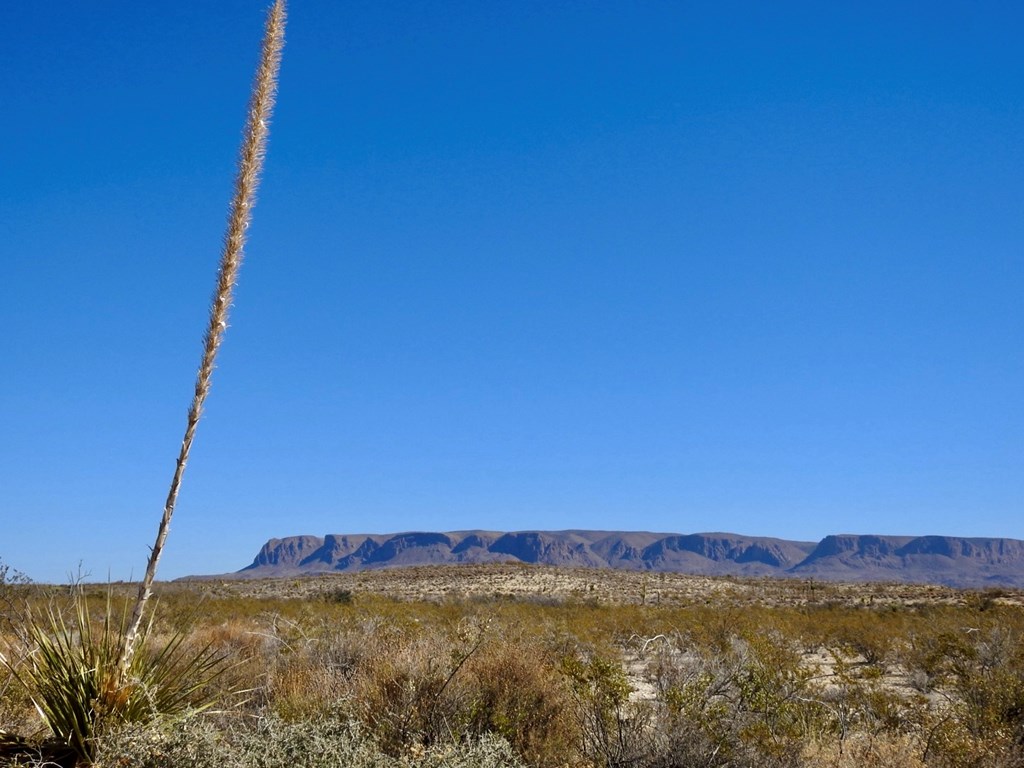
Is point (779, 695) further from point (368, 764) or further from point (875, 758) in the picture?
point (368, 764)

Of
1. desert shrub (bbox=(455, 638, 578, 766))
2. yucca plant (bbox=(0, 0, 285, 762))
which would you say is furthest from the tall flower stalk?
desert shrub (bbox=(455, 638, 578, 766))

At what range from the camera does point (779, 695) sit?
27.6ft

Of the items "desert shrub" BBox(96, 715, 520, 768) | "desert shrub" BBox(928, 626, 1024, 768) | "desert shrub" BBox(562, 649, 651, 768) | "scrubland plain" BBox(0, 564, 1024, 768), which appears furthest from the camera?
"desert shrub" BBox(562, 649, 651, 768)

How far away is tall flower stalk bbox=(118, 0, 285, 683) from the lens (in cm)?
448

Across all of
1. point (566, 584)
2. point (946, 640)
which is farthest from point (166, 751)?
point (566, 584)

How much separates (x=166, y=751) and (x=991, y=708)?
768cm

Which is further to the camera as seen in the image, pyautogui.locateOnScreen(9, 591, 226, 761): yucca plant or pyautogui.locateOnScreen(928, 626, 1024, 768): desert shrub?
pyautogui.locateOnScreen(928, 626, 1024, 768): desert shrub

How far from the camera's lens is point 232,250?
471 centimetres

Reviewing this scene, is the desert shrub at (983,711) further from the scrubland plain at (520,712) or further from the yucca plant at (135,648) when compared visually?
the yucca plant at (135,648)

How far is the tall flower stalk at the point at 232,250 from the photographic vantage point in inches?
176

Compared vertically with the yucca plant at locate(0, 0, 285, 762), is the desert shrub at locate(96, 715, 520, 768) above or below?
below

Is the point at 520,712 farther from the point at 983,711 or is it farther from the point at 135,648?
the point at 983,711

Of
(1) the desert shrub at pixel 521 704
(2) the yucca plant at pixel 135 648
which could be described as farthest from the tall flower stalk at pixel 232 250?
(1) the desert shrub at pixel 521 704

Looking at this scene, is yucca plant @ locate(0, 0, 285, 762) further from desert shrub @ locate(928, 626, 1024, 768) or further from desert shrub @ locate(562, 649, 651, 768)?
desert shrub @ locate(928, 626, 1024, 768)
